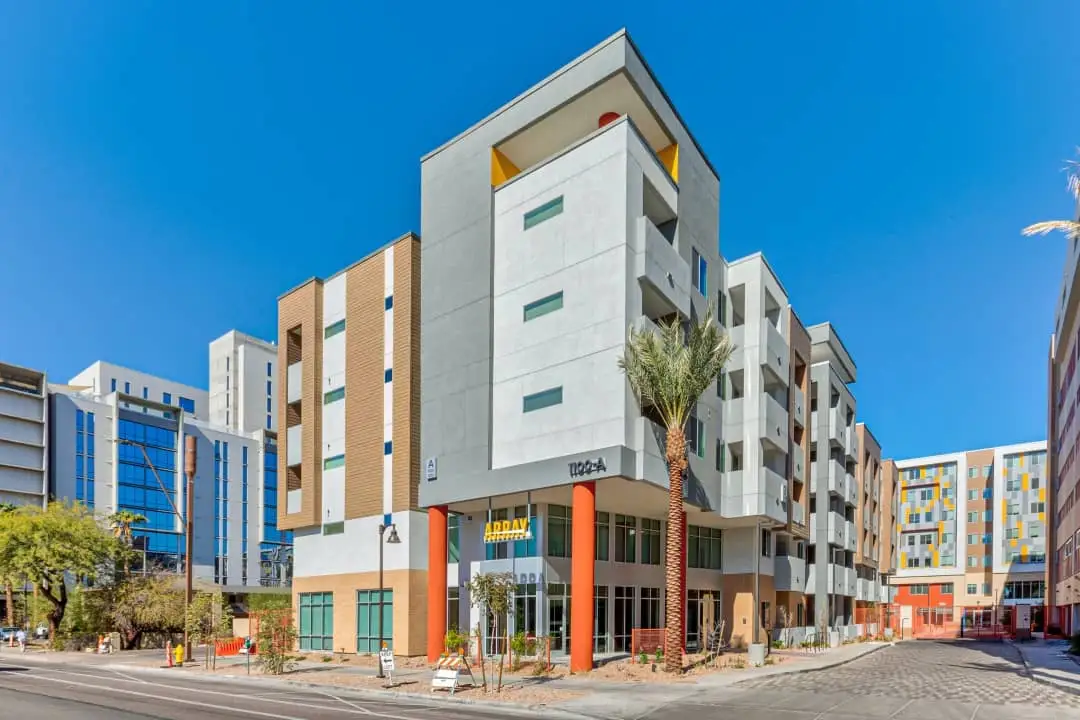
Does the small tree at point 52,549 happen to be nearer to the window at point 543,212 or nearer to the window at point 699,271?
the window at point 543,212

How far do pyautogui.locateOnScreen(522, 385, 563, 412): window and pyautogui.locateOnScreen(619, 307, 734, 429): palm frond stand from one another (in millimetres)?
3611

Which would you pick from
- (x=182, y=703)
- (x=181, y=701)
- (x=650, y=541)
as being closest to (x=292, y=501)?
(x=650, y=541)

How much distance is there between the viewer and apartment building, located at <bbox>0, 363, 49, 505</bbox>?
9900 cm

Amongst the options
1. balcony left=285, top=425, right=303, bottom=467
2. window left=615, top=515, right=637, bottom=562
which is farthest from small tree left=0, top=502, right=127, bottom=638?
window left=615, top=515, right=637, bottom=562

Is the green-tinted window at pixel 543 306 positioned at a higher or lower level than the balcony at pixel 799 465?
higher

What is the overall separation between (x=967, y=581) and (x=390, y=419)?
99.5m

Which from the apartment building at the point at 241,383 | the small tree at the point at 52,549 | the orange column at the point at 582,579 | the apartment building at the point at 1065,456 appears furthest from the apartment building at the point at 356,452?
the apartment building at the point at 241,383

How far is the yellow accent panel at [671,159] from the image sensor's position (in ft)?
128

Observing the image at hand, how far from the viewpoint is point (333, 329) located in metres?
48.3

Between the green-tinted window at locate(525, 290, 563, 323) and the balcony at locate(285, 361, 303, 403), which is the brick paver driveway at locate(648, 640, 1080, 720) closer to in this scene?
the green-tinted window at locate(525, 290, 563, 323)

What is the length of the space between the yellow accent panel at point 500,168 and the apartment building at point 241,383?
113 m

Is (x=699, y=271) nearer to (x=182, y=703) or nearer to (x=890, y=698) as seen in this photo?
(x=890, y=698)

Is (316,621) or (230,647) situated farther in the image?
(230,647)

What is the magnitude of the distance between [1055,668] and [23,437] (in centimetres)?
10923
